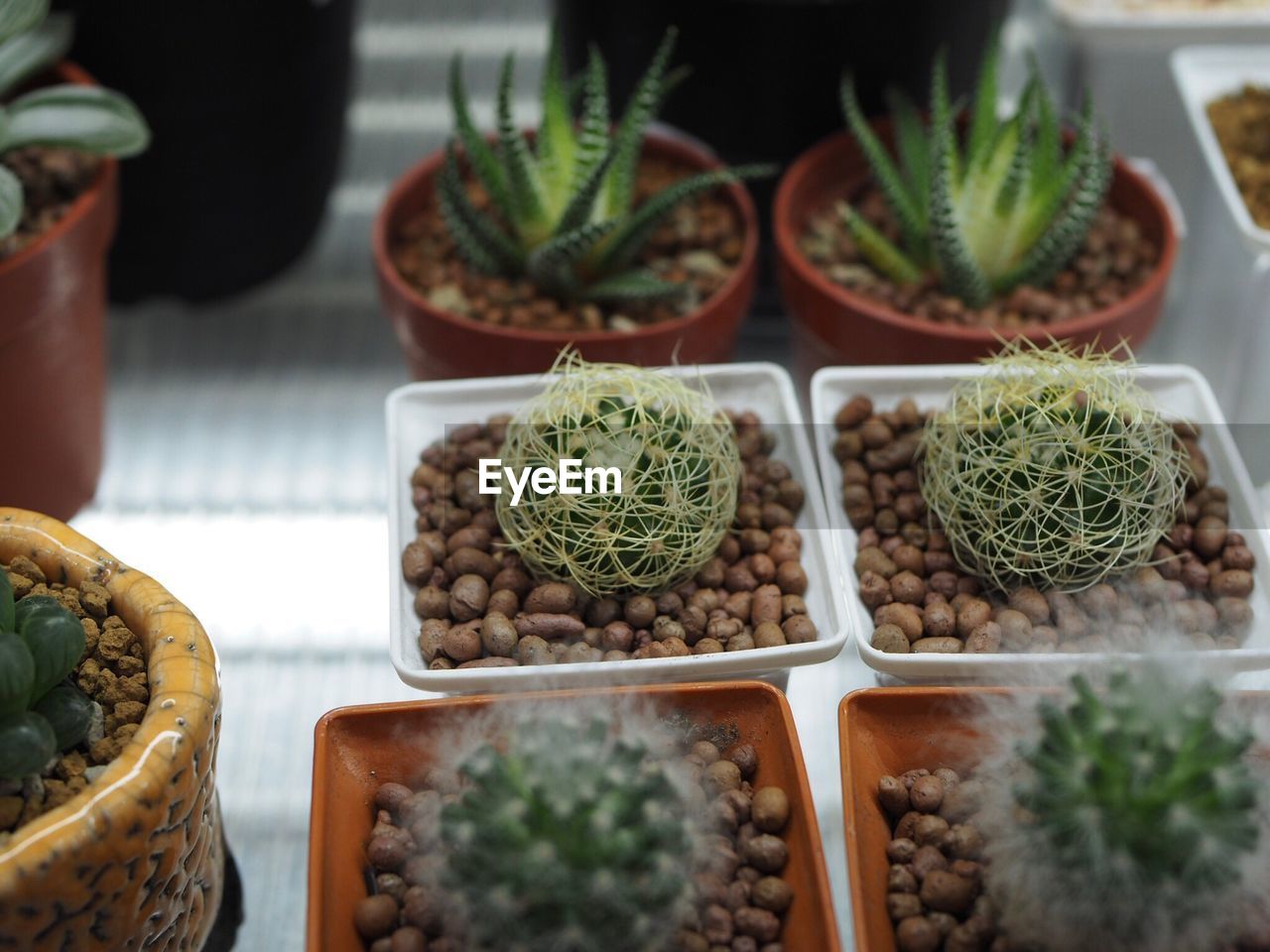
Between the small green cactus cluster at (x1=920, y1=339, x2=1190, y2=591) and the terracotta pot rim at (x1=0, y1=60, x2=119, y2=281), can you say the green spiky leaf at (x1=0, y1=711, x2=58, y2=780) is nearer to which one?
the terracotta pot rim at (x1=0, y1=60, x2=119, y2=281)

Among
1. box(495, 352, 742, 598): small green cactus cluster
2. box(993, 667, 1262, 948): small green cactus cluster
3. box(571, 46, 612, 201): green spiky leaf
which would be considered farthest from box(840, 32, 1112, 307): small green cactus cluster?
box(993, 667, 1262, 948): small green cactus cluster

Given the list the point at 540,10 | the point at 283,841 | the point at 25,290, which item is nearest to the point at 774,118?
the point at 540,10

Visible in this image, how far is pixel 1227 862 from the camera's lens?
65 centimetres

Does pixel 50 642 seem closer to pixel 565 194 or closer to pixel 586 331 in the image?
pixel 586 331

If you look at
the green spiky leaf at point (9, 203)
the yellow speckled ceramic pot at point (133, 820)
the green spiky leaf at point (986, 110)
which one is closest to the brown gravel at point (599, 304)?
the green spiky leaf at point (986, 110)

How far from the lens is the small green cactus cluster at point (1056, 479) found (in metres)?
0.91

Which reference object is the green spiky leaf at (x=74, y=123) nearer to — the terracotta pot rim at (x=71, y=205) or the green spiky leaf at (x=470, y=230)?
the terracotta pot rim at (x=71, y=205)

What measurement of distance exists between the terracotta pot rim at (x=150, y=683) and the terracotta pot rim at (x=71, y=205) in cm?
26

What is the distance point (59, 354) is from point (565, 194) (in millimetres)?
442

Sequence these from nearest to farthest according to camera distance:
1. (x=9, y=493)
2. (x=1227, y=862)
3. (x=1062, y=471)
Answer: (x=1227, y=862)
(x=1062, y=471)
(x=9, y=493)

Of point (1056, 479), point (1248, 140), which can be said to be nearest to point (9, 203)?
point (1056, 479)

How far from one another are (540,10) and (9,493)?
84 cm

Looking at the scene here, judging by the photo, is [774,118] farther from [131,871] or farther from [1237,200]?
[131,871]

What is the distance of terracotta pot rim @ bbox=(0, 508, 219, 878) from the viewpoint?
0.69 metres
